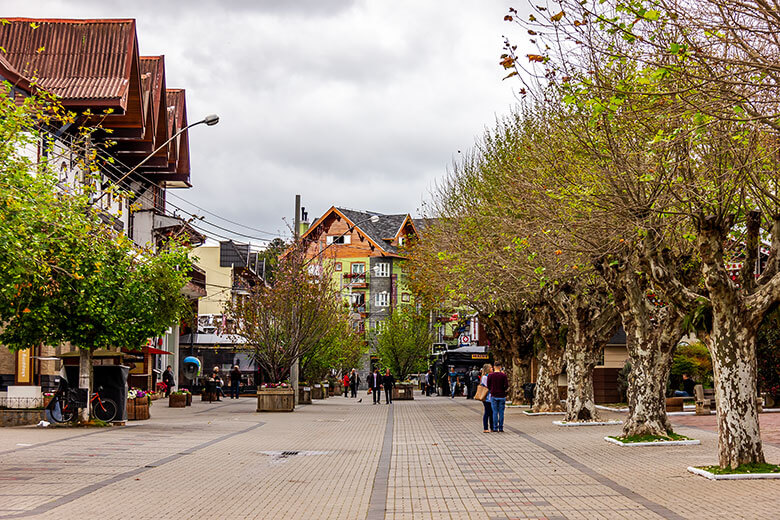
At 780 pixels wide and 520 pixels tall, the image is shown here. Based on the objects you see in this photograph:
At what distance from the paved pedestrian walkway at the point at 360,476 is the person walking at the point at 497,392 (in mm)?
552

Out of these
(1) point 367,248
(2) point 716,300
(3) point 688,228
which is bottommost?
(2) point 716,300

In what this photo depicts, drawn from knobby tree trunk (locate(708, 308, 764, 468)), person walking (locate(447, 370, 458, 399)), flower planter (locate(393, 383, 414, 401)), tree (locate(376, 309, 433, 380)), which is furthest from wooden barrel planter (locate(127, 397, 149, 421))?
tree (locate(376, 309, 433, 380))

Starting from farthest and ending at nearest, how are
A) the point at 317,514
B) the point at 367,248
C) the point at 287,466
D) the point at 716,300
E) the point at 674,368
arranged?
1. the point at 367,248
2. the point at 674,368
3. the point at 287,466
4. the point at 716,300
5. the point at 317,514

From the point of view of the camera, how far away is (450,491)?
1327cm

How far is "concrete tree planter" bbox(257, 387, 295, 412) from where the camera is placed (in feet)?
124

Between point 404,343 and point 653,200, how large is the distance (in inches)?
2246

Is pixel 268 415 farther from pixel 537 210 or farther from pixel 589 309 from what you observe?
pixel 537 210

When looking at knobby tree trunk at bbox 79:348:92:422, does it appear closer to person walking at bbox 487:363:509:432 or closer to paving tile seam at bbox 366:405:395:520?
paving tile seam at bbox 366:405:395:520

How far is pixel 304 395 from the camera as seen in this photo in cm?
4728

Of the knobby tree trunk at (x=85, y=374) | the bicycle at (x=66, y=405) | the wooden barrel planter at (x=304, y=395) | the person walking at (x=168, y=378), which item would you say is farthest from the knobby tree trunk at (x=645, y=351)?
the person walking at (x=168, y=378)

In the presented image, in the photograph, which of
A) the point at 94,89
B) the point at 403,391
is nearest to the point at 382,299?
the point at 403,391

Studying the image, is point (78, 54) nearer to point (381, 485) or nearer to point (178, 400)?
point (178, 400)

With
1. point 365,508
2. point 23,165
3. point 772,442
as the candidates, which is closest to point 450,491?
point 365,508

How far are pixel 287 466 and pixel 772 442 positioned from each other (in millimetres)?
9901
